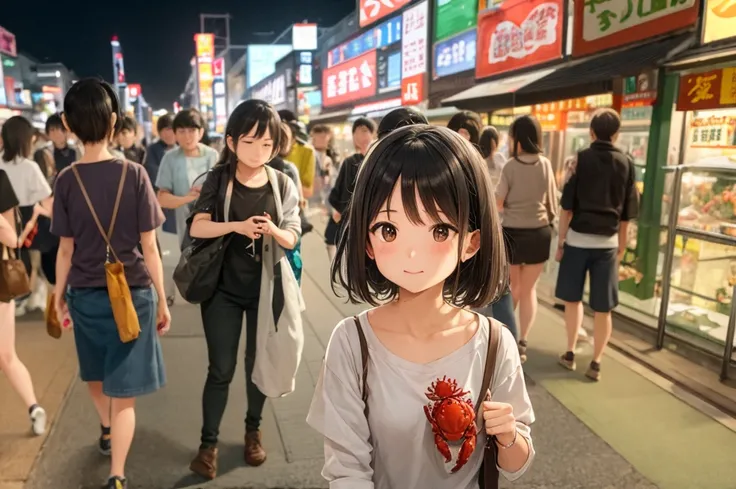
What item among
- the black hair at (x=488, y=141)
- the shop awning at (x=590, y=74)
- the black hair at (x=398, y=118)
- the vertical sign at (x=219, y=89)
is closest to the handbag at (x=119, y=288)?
the black hair at (x=398, y=118)

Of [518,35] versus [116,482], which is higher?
[518,35]

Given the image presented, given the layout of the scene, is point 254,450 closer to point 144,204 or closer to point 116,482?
point 116,482

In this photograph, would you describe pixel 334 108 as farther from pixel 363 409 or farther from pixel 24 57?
pixel 24 57

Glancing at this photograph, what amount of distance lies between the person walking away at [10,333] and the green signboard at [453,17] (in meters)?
9.78

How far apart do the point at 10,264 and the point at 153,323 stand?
1086mm

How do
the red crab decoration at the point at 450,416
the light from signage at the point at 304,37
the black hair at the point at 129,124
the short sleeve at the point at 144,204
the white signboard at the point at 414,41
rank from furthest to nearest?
the light from signage at the point at 304,37 → the white signboard at the point at 414,41 → the black hair at the point at 129,124 → the short sleeve at the point at 144,204 → the red crab decoration at the point at 450,416

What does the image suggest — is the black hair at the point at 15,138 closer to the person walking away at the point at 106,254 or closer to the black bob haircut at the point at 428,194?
the person walking away at the point at 106,254

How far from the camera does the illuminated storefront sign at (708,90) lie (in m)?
4.64

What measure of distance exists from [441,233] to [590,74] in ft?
17.6

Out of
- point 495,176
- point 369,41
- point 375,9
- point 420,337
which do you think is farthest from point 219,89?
point 420,337

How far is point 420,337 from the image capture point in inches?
58.8

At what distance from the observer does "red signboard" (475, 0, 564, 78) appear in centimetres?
796

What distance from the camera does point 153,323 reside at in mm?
3078

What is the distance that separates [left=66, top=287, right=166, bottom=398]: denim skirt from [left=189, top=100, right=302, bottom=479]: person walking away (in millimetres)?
342
